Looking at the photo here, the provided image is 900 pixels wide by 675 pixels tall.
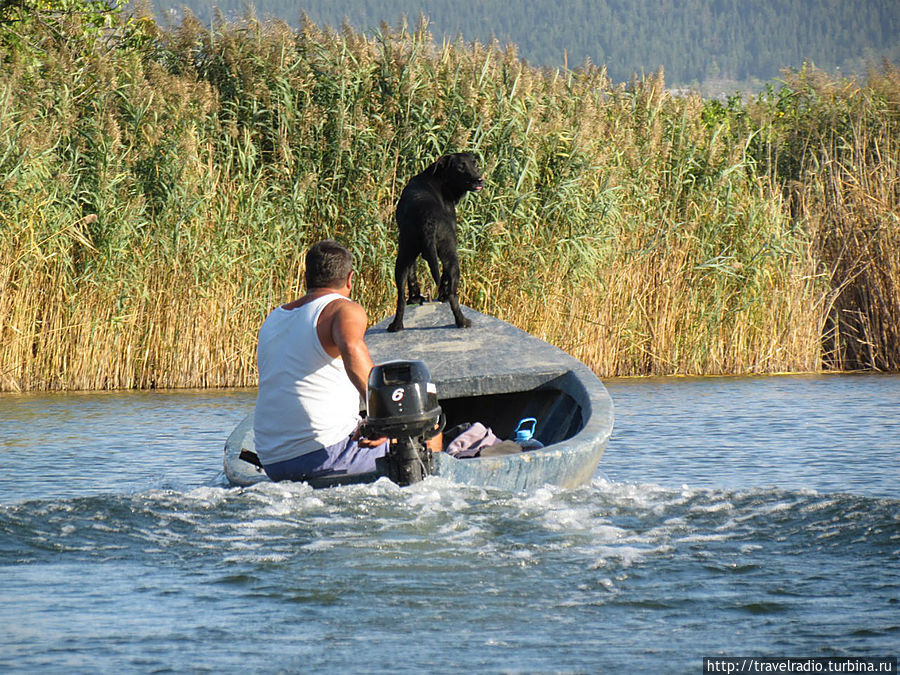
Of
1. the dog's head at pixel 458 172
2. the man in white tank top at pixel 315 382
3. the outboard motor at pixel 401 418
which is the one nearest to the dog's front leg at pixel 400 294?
the dog's head at pixel 458 172

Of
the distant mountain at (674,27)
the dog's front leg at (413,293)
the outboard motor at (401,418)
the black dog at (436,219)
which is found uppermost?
the distant mountain at (674,27)

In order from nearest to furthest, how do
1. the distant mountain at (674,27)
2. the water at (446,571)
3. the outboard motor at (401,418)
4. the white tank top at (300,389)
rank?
1. the water at (446,571)
2. the outboard motor at (401,418)
3. the white tank top at (300,389)
4. the distant mountain at (674,27)

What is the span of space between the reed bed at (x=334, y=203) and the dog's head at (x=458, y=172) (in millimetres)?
2496

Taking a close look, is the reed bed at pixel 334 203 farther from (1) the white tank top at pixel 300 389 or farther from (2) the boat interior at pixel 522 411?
(1) the white tank top at pixel 300 389

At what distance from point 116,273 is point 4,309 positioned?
96 cm

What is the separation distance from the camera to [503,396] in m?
8.09

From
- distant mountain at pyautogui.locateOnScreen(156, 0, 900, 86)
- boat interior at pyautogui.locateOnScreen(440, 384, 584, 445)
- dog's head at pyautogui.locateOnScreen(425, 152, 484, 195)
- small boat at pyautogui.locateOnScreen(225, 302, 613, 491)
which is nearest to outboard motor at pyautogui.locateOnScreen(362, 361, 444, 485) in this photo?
small boat at pyautogui.locateOnScreen(225, 302, 613, 491)

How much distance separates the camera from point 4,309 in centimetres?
1028

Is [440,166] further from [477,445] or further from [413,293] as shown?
[477,445]

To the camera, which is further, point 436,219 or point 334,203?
point 334,203

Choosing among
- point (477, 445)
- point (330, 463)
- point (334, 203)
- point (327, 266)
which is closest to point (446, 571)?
point (330, 463)

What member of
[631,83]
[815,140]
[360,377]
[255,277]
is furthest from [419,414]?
[815,140]

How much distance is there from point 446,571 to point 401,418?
73cm

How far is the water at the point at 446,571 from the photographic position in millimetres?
3754
